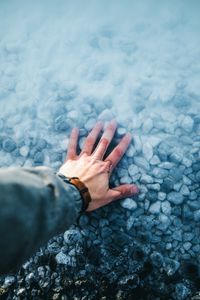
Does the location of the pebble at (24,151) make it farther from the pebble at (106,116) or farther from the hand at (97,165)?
the pebble at (106,116)

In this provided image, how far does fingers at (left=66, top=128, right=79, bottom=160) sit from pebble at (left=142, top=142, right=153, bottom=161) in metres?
0.66

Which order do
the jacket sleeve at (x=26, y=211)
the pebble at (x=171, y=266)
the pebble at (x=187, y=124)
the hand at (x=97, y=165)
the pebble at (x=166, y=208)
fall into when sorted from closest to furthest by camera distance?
the jacket sleeve at (x=26, y=211)
the hand at (x=97, y=165)
the pebble at (x=171, y=266)
the pebble at (x=166, y=208)
the pebble at (x=187, y=124)

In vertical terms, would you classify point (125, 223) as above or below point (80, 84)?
below

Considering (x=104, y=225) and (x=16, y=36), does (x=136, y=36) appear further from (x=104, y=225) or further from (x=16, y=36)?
(x=104, y=225)

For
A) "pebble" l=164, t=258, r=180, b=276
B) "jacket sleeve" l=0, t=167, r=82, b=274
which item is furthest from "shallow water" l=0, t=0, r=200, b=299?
"jacket sleeve" l=0, t=167, r=82, b=274

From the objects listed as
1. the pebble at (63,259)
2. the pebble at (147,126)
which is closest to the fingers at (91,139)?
the pebble at (147,126)

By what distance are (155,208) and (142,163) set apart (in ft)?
1.40

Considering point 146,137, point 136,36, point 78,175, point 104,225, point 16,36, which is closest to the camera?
point 78,175

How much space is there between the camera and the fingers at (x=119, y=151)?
246 cm

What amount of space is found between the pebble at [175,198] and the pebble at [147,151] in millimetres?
393

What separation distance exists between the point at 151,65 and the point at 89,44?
0.82 meters

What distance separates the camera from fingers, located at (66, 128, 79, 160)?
2.56 meters

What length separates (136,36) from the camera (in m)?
3.28

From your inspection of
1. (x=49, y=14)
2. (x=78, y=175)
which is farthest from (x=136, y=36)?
(x=78, y=175)
